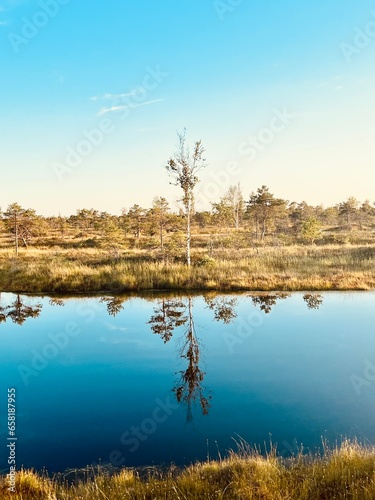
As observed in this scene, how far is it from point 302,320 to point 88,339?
23.4ft

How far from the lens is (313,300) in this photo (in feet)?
52.7

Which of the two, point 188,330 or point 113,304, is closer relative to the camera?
point 188,330

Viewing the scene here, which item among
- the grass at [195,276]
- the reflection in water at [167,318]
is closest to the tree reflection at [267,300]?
the grass at [195,276]

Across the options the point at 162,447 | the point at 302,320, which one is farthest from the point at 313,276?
the point at 162,447

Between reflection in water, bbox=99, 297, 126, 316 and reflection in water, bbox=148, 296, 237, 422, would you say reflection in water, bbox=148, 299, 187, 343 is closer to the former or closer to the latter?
reflection in water, bbox=148, 296, 237, 422

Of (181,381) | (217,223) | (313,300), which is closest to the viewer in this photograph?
(181,381)

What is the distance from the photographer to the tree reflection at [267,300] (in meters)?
14.7

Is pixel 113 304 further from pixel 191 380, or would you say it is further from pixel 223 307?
pixel 191 380

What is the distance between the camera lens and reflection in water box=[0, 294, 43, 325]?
46.0 ft
